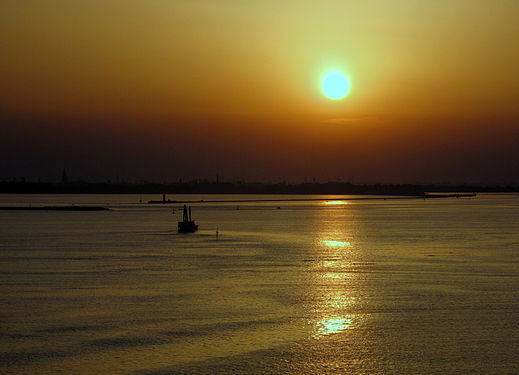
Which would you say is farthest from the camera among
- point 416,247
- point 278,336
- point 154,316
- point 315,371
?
point 416,247

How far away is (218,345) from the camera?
1662cm

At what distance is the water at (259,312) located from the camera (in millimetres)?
15258

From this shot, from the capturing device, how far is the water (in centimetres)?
1526

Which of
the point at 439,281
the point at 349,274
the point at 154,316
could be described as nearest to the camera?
the point at 154,316

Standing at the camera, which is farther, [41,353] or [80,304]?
[80,304]

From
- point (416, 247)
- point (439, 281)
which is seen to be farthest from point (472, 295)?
point (416, 247)

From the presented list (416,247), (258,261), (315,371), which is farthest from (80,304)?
(416,247)

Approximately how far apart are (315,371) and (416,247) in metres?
29.2

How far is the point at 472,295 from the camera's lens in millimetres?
23516

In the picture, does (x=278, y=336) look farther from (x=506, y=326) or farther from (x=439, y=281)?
(x=439, y=281)

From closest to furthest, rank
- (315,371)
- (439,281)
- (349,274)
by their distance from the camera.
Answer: (315,371)
(439,281)
(349,274)

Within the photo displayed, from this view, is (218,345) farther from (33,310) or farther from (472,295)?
(472,295)

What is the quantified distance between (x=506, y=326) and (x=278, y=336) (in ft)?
19.3

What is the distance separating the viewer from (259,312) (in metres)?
20.6
